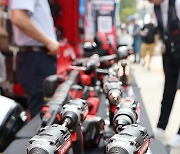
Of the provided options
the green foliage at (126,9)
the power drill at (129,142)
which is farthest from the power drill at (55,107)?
the green foliage at (126,9)

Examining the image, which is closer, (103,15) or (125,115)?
(125,115)

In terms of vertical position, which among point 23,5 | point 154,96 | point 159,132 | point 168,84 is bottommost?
point 154,96

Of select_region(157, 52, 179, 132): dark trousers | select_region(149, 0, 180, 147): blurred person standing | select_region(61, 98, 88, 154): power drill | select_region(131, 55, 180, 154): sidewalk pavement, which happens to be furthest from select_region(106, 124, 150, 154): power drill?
select_region(157, 52, 179, 132): dark trousers

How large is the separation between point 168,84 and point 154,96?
2.24 m

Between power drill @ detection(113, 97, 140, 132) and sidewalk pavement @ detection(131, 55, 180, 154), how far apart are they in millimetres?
1341

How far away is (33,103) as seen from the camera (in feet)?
7.51

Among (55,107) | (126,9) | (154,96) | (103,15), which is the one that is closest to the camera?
(55,107)

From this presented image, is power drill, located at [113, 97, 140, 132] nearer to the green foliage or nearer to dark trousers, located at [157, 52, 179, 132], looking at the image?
dark trousers, located at [157, 52, 179, 132]

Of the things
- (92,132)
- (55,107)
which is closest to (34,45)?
(55,107)

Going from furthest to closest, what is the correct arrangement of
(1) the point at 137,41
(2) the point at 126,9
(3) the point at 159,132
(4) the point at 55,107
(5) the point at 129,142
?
(2) the point at 126,9, (1) the point at 137,41, (3) the point at 159,132, (4) the point at 55,107, (5) the point at 129,142

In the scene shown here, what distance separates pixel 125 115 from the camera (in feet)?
3.99

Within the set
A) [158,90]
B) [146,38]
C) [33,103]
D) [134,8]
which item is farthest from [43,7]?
[134,8]

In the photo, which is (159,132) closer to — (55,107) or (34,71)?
(34,71)

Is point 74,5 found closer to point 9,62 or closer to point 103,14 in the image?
point 9,62
